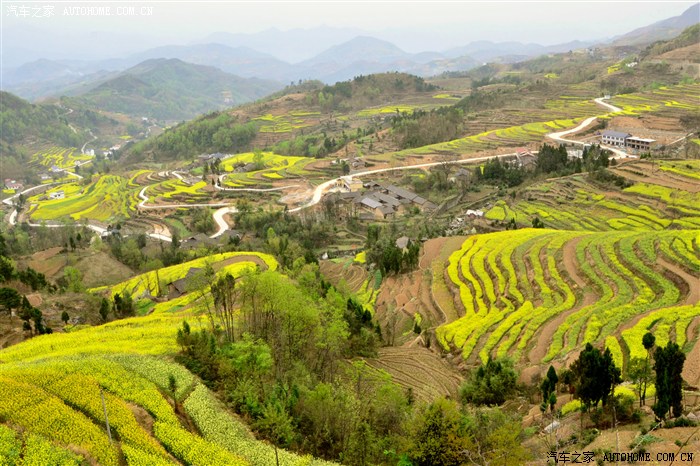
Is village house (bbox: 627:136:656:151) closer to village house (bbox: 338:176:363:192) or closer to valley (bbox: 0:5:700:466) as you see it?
valley (bbox: 0:5:700:466)

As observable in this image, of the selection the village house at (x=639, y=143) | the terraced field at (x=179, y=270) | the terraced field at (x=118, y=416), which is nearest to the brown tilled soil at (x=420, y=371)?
the terraced field at (x=118, y=416)

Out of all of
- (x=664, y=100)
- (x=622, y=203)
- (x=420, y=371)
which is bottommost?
(x=420, y=371)

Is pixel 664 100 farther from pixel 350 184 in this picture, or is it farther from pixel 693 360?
pixel 693 360

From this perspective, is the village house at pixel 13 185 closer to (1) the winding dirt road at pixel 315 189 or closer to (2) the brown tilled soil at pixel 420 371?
(1) the winding dirt road at pixel 315 189

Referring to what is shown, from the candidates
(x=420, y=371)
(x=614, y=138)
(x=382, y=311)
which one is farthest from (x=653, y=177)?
(x=420, y=371)

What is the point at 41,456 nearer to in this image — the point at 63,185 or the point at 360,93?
the point at 63,185

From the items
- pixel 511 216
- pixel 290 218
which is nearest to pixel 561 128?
pixel 511 216
